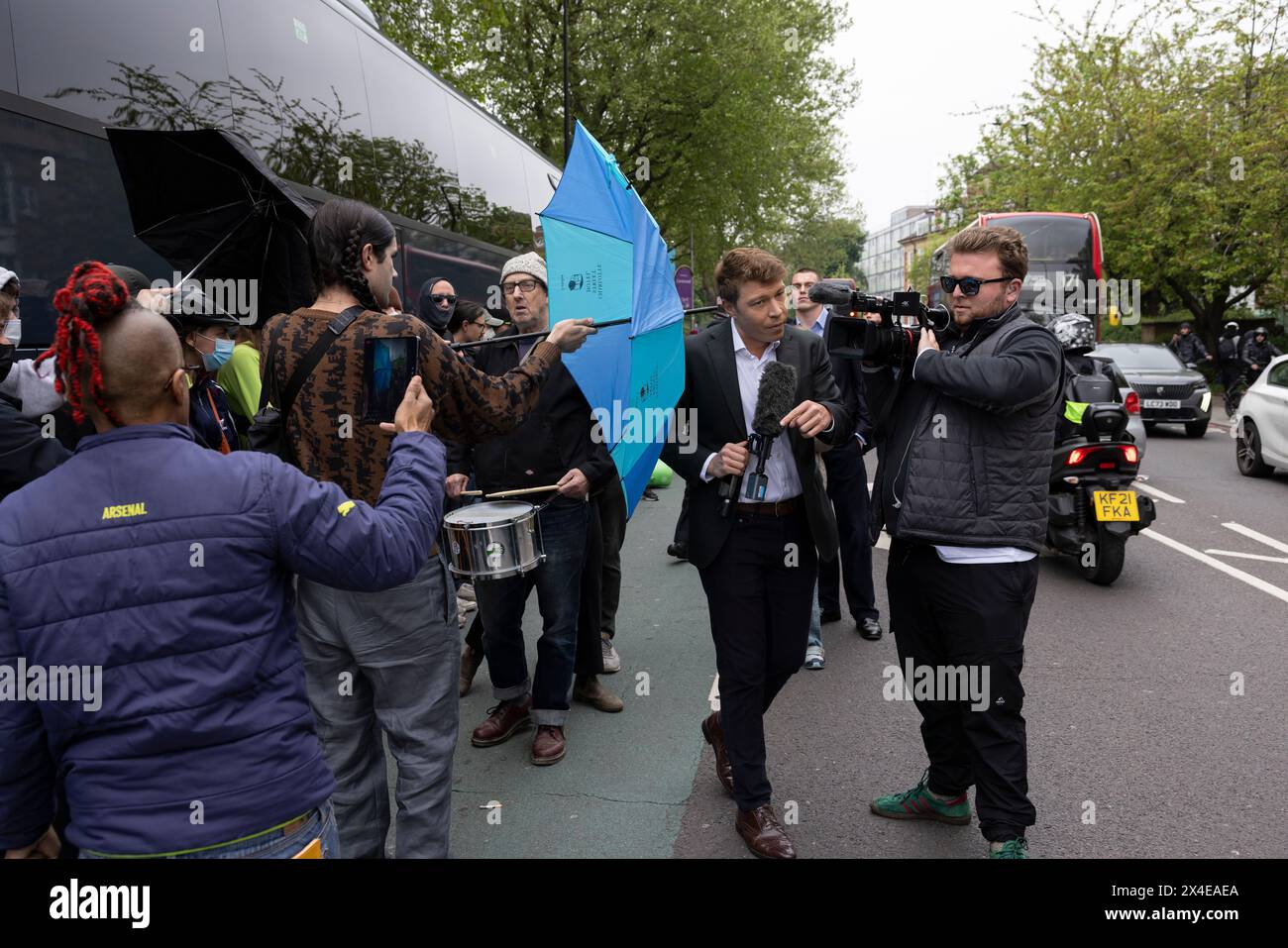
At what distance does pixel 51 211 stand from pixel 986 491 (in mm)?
4053

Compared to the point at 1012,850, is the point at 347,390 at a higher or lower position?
higher

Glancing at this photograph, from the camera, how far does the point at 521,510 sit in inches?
141

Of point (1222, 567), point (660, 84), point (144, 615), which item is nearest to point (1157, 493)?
point (1222, 567)

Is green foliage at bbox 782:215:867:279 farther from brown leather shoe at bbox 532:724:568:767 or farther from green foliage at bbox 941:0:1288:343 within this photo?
brown leather shoe at bbox 532:724:568:767

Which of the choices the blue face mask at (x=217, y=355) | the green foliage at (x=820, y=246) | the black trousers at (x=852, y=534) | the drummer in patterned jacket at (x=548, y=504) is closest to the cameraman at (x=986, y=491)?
the drummer in patterned jacket at (x=548, y=504)

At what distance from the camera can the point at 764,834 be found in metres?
3.22

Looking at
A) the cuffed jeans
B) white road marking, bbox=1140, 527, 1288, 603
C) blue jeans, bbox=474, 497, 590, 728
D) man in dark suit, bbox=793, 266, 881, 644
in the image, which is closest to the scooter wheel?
white road marking, bbox=1140, 527, 1288, 603

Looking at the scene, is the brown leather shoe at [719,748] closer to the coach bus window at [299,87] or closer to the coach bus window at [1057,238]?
the coach bus window at [299,87]

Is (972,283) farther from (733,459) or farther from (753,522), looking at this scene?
(753,522)

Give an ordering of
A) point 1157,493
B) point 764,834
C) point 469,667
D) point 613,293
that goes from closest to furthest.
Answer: point 613,293, point 764,834, point 469,667, point 1157,493

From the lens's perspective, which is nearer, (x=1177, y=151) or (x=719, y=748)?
(x=719, y=748)

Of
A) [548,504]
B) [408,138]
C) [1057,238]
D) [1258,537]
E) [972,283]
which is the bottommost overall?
[1258,537]

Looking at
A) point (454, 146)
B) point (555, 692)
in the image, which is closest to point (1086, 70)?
point (454, 146)

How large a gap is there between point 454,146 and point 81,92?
523 centimetres
